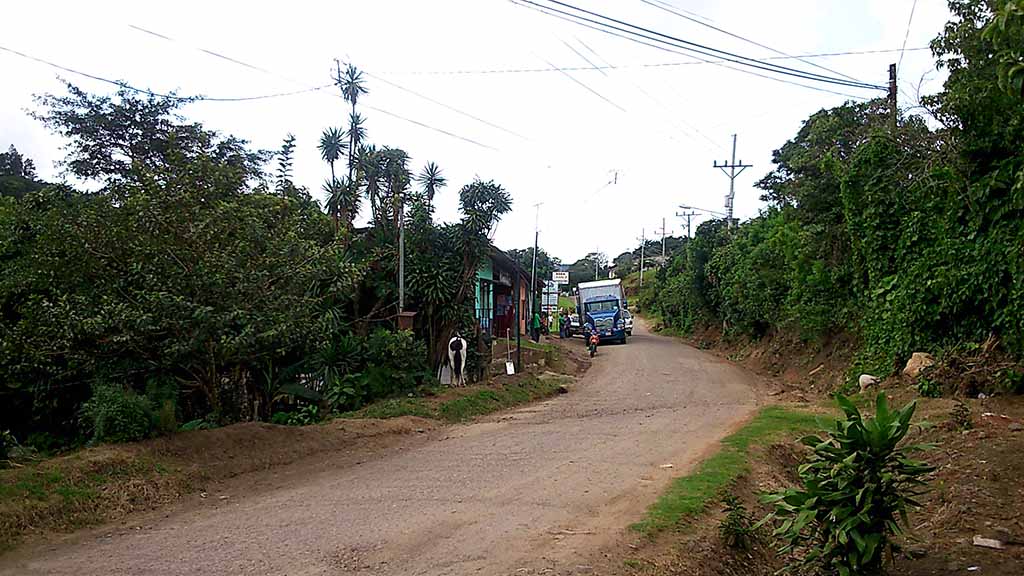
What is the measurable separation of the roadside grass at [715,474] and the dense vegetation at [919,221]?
388cm

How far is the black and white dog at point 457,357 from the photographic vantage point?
19375 millimetres

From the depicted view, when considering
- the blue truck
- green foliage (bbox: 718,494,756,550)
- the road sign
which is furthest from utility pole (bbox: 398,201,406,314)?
the road sign

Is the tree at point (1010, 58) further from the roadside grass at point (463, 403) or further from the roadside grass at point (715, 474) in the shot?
the roadside grass at point (463, 403)

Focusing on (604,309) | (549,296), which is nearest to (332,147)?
(604,309)

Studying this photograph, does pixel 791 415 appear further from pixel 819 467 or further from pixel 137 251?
pixel 137 251

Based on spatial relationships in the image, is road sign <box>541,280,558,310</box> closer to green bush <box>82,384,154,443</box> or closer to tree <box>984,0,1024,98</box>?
green bush <box>82,384,154,443</box>

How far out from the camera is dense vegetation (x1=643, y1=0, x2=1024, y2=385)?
47.0 feet

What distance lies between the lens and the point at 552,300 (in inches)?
2174

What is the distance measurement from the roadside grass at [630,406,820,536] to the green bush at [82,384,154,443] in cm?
652

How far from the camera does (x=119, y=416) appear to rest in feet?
33.3

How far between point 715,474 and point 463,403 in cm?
790

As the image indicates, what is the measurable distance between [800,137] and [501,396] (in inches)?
938

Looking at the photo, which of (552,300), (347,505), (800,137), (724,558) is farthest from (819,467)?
(552,300)

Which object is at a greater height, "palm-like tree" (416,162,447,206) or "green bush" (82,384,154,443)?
"palm-like tree" (416,162,447,206)
